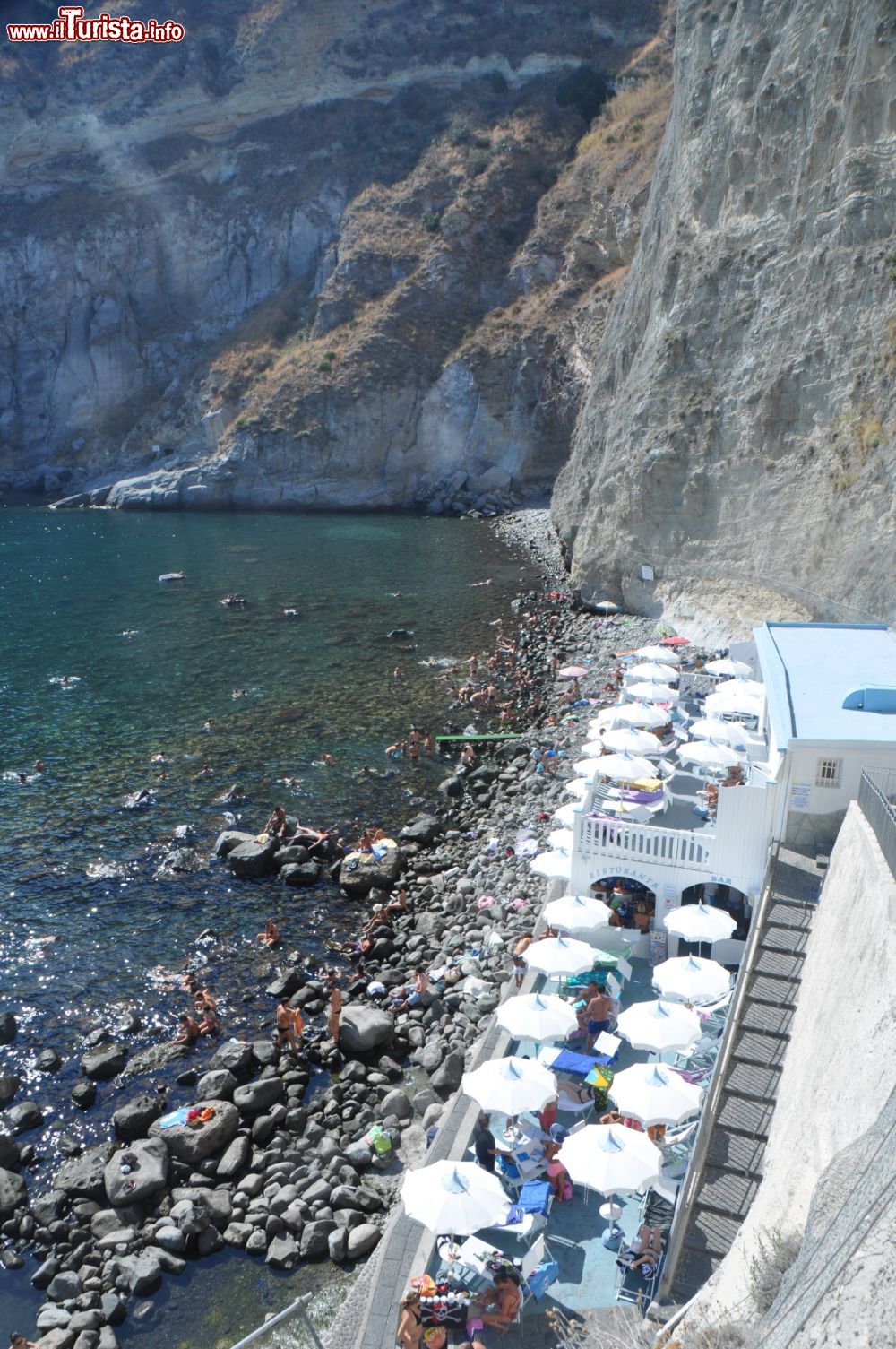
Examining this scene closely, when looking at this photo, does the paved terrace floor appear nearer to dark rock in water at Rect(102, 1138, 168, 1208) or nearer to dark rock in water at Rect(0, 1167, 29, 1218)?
dark rock in water at Rect(102, 1138, 168, 1208)

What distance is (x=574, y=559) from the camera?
154 feet

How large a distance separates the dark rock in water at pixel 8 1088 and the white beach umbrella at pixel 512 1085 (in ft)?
29.6

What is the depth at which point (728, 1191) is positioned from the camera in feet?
35.7

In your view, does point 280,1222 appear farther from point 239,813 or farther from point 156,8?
point 156,8

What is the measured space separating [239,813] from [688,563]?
21356mm

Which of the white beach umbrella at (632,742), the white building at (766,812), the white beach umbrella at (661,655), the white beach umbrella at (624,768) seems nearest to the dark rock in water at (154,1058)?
the white building at (766,812)

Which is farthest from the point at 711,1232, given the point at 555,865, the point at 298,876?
the point at 298,876

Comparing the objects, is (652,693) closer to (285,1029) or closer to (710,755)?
(710,755)

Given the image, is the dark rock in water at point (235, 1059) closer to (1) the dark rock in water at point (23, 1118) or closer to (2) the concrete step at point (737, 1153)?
(1) the dark rock in water at point (23, 1118)

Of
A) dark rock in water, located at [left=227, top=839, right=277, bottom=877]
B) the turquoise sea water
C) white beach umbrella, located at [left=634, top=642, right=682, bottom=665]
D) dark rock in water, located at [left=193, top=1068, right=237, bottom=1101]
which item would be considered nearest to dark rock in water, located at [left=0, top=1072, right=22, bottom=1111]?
the turquoise sea water

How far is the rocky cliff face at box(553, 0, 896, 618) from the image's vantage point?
96.5 feet

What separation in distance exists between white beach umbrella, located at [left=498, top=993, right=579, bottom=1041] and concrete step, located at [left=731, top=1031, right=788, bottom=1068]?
8.39 feet

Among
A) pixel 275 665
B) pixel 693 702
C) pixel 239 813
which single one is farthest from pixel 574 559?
pixel 239 813

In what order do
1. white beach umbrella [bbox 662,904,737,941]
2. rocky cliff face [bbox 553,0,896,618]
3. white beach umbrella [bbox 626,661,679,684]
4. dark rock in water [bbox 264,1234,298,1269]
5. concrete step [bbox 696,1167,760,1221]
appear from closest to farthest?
concrete step [bbox 696,1167,760,1221], dark rock in water [bbox 264,1234,298,1269], white beach umbrella [bbox 662,904,737,941], white beach umbrella [bbox 626,661,679,684], rocky cliff face [bbox 553,0,896,618]
